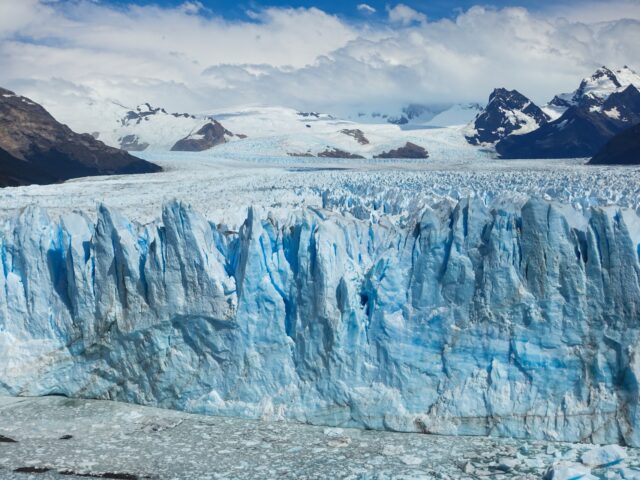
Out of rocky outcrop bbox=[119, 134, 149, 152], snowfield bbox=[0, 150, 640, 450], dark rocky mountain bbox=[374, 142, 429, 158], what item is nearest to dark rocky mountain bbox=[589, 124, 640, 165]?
dark rocky mountain bbox=[374, 142, 429, 158]

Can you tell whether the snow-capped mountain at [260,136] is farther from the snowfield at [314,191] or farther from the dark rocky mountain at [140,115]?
the snowfield at [314,191]

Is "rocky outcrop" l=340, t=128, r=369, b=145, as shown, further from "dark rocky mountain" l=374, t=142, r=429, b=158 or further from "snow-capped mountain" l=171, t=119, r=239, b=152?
"snow-capped mountain" l=171, t=119, r=239, b=152

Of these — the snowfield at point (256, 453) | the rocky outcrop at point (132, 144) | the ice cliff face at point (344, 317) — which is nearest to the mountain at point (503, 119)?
the rocky outcrop at point (132, 144)

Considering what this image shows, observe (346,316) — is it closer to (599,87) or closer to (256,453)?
(256,453)

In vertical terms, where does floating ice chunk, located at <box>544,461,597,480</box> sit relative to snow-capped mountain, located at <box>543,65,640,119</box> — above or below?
below

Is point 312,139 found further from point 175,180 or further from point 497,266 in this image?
point 497,266
